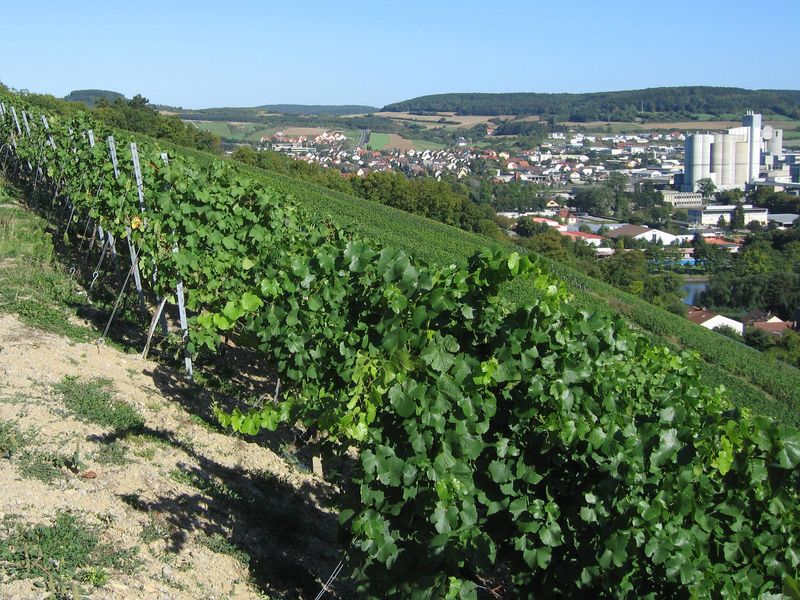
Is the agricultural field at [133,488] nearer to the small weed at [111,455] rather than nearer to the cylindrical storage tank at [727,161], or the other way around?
the small weed at [111,455]

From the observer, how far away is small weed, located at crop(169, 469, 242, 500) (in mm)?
5270

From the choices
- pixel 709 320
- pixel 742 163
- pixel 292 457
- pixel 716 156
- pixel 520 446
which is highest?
pixel 520 446

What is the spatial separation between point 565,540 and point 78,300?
248 inches

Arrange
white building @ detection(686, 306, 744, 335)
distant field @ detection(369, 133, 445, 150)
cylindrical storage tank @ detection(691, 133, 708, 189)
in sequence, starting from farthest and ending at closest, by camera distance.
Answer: distant field @ detection(369, 133, 445, 150) < cylindrical storage tank @ detection(691, 133, 708, 189) < white building @ detection(686, 306, 744, 335)

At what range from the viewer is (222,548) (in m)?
4.64

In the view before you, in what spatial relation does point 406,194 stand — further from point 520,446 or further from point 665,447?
point 665,447

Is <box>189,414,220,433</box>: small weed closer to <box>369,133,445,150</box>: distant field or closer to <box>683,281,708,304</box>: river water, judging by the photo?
<box>683,281,708,304</box>: river water

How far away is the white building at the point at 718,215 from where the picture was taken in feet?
282

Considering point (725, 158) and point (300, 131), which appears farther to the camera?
point (300, 131)

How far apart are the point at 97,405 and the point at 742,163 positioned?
140m

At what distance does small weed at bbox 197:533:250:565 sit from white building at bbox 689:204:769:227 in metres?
87.2

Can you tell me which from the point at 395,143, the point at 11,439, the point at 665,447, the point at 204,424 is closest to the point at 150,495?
the point at 11,439

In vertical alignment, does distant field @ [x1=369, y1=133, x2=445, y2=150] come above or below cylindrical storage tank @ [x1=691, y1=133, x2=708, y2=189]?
above

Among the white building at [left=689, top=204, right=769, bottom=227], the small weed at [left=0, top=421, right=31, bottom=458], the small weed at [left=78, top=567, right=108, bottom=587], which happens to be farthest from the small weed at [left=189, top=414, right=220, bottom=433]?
the white building at [left=689, top=204, right=769, bottom=227]
